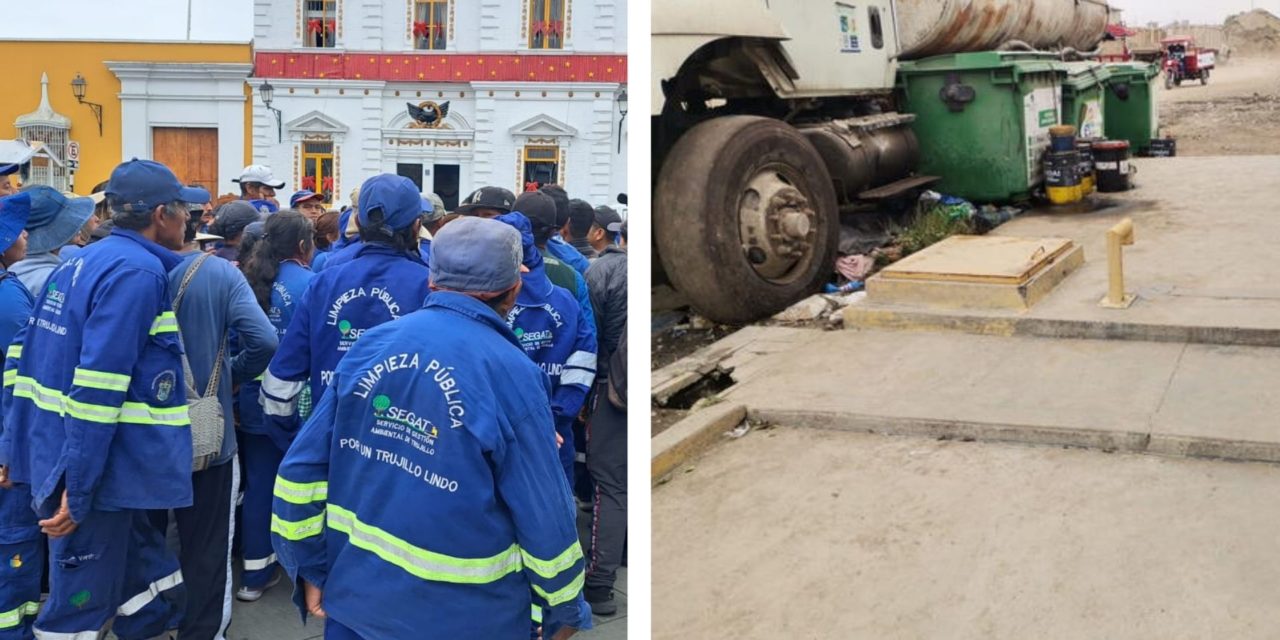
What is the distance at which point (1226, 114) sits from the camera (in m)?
17.7

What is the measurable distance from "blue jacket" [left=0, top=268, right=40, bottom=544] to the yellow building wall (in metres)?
2.83

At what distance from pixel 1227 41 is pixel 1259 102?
1568 centimetres

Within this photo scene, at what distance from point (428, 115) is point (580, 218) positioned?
3906 millimetres

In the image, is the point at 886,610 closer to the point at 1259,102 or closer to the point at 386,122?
the point at 386,122

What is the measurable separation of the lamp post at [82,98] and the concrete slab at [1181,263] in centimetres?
424

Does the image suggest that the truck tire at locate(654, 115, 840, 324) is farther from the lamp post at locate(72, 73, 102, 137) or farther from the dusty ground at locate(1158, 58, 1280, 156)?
the dusty ground at locate(1158, 58, 1280, 156)

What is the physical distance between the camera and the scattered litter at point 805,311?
5262mm

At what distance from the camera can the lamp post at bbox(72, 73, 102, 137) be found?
21.0ft

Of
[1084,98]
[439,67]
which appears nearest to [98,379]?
[439,67]

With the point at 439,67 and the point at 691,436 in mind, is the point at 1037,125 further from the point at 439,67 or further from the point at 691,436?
the point at 691,436

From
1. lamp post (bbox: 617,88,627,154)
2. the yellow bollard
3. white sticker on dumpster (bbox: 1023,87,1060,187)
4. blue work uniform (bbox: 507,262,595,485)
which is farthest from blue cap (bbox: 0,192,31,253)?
white sticker on dumpster (bbox: 1023,87,1060,187)

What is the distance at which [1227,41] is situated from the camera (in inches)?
1288

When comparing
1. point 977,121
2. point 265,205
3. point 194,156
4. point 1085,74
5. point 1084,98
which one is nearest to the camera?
point 265,205

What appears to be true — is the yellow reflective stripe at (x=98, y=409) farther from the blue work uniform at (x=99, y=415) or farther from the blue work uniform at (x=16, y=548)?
the blue work uniform at (x=16, y=548)
